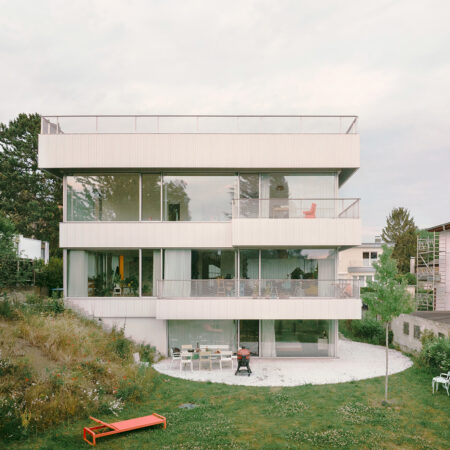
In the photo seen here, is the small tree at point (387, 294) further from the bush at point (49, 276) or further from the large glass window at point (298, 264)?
the bush at point (49, 276)

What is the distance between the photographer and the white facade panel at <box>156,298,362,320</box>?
51.6 ft

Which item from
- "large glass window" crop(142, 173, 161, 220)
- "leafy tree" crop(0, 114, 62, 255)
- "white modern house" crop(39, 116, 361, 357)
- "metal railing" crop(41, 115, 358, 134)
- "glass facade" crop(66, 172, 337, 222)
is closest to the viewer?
"white modern house" crop(39, 116, 361, 357)

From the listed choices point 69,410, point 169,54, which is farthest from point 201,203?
point 69,410

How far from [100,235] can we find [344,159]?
11.5 m

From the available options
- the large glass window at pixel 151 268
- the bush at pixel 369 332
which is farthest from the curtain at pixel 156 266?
the bush at pixel 369 332

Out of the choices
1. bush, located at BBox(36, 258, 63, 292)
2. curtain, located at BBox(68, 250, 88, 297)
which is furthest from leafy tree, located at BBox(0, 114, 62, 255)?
curtain, located at BBox(68, 250, 88, 297)

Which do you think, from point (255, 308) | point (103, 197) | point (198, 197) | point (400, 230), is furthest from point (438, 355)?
point (400, 230)

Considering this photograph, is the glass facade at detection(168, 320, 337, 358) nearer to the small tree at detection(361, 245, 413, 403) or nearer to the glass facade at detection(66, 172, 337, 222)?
the glass facade at detection(66, 172, 337, 222)

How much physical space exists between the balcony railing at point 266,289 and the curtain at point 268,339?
5.01 ft

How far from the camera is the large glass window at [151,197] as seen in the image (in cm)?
1711

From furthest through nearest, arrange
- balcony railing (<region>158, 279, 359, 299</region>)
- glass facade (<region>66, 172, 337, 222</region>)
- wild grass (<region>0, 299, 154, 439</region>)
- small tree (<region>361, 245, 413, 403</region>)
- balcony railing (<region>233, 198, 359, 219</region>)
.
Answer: glass facade (<region>66, 172, 337, 222</region>) < balcony railing (<region>233, 198, 359, 219</region>) < balcony railing (<region>158, 279, 359, 299</region>) < small tree (<region>361, 245, 413, 403</region>) < wild grass (<region>0, 299, 154, 439</region>)

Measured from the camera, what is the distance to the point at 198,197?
1700 cm

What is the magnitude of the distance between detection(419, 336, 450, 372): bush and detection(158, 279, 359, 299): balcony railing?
344cm

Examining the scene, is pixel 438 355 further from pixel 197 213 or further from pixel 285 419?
pixel 197 213
